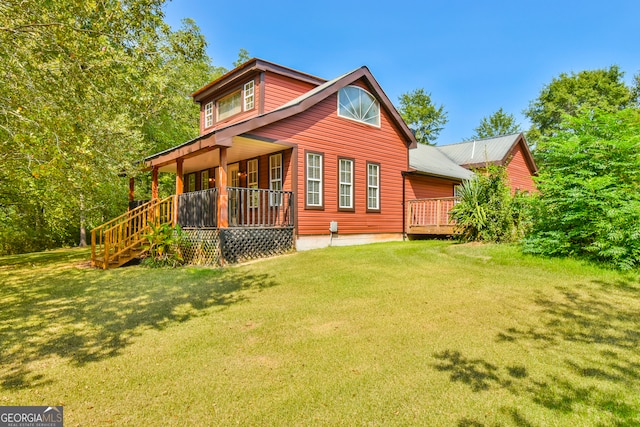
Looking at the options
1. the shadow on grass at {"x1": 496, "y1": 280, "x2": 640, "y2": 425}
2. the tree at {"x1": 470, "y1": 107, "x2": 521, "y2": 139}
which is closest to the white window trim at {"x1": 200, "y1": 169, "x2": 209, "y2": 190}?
the shadow on grass at {"x1": 496, "y1": 280, "x2": 640, "y2": 425}

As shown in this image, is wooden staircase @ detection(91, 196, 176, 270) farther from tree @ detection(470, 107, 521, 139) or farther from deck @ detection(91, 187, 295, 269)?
tree @ detection(470, 107, 521, 139)

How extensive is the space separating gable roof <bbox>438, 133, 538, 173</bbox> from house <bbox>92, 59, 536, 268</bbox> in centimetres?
588

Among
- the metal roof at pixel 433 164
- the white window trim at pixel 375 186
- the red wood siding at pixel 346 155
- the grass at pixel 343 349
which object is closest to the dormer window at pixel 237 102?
the red wood siding at pixel 346 155

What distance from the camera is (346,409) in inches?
112

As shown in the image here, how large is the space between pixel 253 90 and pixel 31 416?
1221cm

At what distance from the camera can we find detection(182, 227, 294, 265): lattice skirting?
Result: 30.7 ft

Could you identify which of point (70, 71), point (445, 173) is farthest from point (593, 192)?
point (70, 71)

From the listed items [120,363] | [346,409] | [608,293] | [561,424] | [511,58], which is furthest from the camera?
[511,58]

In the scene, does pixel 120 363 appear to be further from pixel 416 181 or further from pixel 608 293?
pixel 416 181

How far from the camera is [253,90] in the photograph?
43.5 feet

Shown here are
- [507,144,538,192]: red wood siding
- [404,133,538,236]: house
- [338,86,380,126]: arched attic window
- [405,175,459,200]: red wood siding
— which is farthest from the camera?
[507,144,538,192]: red wood siding

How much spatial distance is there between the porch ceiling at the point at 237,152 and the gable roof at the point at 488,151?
1346 cm

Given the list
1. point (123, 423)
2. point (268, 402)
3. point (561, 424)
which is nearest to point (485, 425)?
point (561, 424)

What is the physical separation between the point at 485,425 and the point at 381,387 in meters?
0.89
